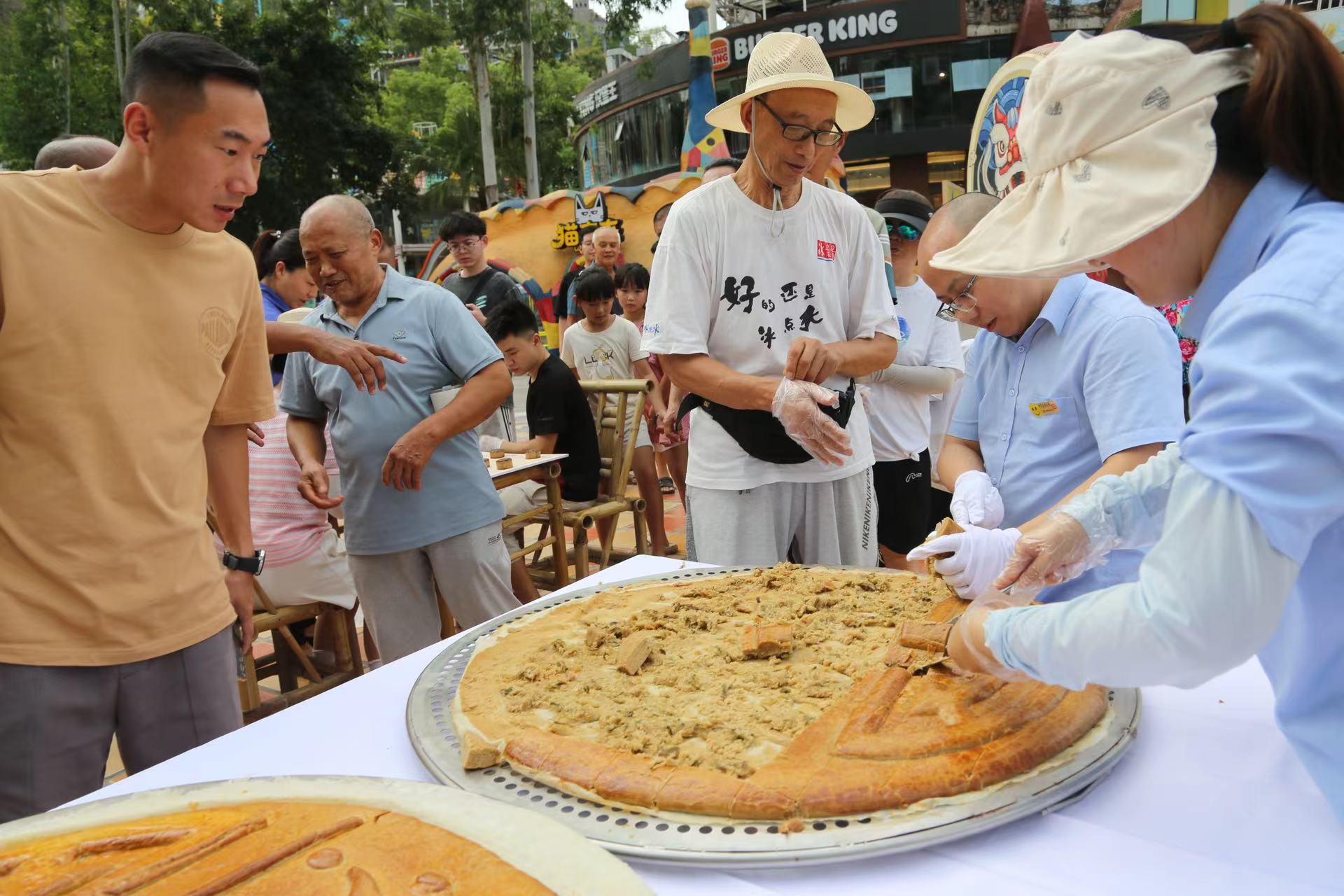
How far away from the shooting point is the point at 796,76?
2.39 metres

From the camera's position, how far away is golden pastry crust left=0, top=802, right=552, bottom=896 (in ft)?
3.21

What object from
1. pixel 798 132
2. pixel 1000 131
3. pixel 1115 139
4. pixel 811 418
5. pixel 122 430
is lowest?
pixel 811 418

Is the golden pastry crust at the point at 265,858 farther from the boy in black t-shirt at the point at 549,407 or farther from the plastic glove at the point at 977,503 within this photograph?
the boy in black t-shirt at the point at 549,407

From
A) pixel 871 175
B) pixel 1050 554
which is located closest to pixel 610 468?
pixel 1050 554

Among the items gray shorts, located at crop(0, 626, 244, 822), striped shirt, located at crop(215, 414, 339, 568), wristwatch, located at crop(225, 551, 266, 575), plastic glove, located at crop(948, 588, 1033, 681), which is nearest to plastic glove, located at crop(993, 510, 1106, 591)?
plastic glove, located at crop(948, 588, 1033, 681)

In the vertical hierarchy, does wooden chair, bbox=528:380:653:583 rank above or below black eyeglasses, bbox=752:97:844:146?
below

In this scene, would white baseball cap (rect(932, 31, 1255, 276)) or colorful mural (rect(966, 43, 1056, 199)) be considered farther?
colorful mural (rect(966, 43, 1056, 199))

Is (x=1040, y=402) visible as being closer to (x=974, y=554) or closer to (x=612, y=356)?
(x=974, y=554)

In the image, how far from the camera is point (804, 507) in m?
2.54

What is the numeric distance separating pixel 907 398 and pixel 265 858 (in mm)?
2887

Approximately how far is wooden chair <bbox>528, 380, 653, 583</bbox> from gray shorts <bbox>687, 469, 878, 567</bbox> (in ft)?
6.92

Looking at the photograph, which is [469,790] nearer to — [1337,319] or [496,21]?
[1337,319]

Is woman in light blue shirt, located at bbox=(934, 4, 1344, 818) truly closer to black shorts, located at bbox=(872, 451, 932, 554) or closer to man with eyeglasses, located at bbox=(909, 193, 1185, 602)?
man with eyeglasses, located at bbox=(909, 193, 1185, 602)

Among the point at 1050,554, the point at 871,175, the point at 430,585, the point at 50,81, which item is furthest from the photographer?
the point at 871,175
